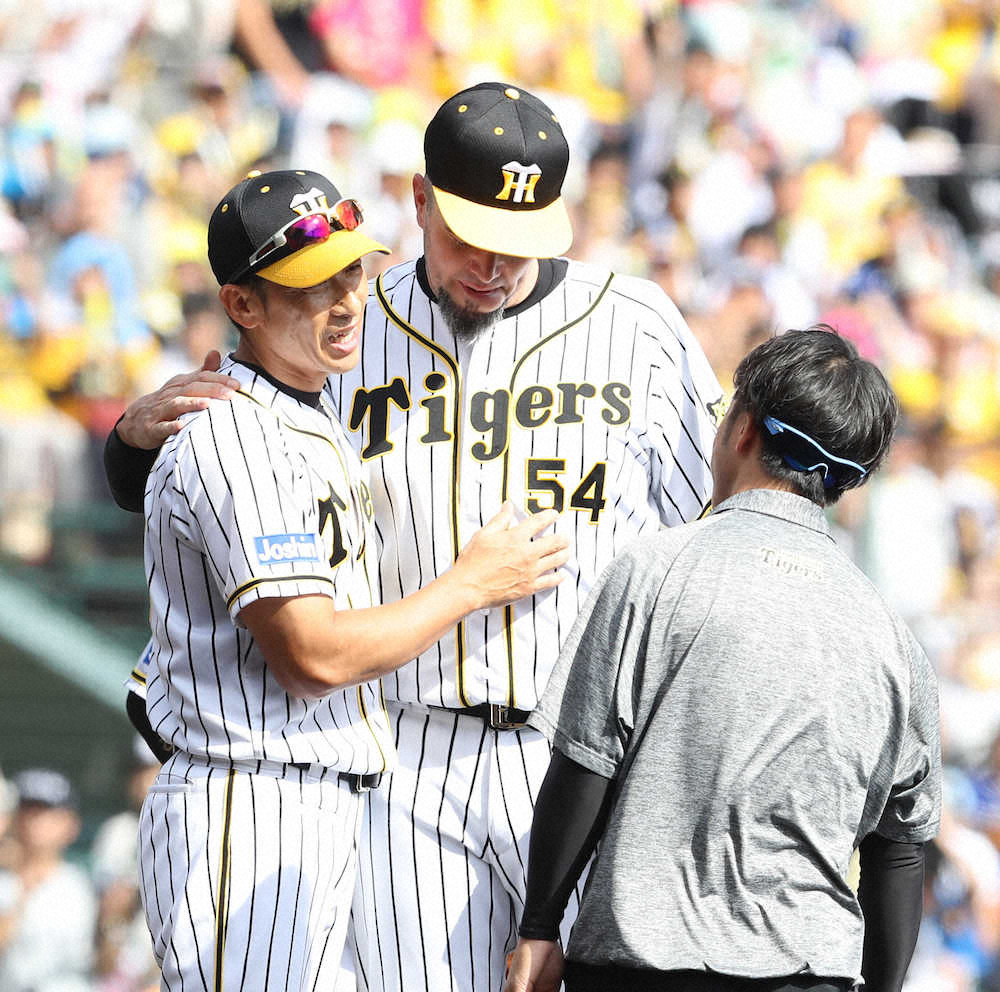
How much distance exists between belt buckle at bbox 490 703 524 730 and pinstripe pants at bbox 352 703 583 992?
0.02 metres

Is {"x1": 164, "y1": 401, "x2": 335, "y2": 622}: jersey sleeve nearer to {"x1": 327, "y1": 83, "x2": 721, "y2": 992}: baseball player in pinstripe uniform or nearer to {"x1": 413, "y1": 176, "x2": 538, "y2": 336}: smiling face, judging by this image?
{"x1": 327, "y1": 83, "x2": 721, "y2": 992}: baseball player in pinstripe uniform

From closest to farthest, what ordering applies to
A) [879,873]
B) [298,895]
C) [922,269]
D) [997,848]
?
[879,873], [298,895], [997,848], [922,269]

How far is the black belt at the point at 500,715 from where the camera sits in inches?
117

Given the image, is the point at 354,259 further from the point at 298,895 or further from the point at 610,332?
the point at 298,895

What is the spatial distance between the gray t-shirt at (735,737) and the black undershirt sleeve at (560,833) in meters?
0.03

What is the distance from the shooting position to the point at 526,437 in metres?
3.04

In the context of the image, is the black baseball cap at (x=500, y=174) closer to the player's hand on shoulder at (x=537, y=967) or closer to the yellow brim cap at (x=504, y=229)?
the yellow brim cap at (x=504, y=229)

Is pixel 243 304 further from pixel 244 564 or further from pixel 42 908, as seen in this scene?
pixel 42 908

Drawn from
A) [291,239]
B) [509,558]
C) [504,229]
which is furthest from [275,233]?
[509,558]

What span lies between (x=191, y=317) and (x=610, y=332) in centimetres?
424

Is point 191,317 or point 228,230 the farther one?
→ point 191,317

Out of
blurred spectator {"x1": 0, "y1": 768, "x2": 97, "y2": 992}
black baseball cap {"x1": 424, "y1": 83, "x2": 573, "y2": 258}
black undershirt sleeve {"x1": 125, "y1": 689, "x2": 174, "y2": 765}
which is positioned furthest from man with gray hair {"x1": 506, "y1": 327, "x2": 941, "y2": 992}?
blurred spectator {"x1": 0, "y1": 768, "x2": 97, "y2": 992}

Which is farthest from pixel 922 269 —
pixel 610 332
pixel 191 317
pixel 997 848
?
pixel 610 332

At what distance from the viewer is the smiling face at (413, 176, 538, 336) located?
2.98 m
